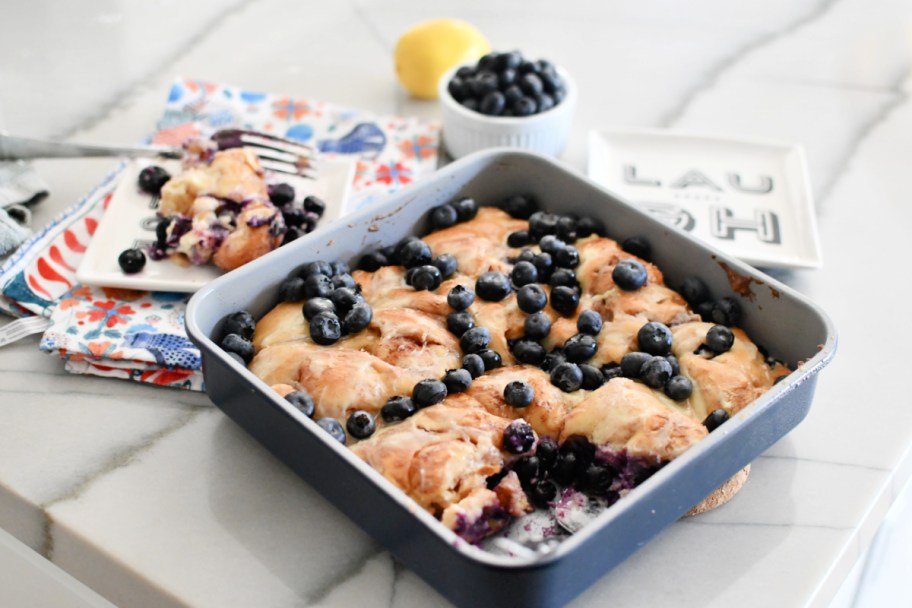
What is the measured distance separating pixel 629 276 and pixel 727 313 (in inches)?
5.3

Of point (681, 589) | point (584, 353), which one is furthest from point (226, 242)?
point (681, 589)

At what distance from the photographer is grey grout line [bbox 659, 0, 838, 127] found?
6.88 feet

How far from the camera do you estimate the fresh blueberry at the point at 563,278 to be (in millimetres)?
1380

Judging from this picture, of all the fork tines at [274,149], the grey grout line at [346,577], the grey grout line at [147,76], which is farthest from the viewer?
the grey grout line at [147,76]

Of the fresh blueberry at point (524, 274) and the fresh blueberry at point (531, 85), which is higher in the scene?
the fresh blueberry at point (531, 85)

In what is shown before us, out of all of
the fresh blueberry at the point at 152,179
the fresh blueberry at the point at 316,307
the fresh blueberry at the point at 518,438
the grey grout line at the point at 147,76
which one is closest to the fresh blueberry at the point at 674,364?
the fresh blueberry at the point at 518,438

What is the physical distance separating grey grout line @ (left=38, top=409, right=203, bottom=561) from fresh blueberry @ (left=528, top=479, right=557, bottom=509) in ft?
1.57

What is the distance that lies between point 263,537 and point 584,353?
44 centimetres

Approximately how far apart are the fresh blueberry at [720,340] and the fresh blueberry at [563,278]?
0.68 feet

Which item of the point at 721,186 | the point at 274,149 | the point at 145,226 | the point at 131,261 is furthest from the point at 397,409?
the point at 721,186

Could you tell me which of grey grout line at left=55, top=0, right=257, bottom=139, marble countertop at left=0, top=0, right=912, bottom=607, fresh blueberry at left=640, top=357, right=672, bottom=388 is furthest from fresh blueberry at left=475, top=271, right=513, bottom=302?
grey grout line at left=55, top=0, right=257, bottom=139

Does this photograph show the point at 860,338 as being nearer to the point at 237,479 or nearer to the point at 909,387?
the point at 909,387

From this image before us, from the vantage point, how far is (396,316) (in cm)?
130

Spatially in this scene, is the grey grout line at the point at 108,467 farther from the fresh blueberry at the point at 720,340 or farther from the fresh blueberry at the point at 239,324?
the fresh blueberry at the point at 720,340
